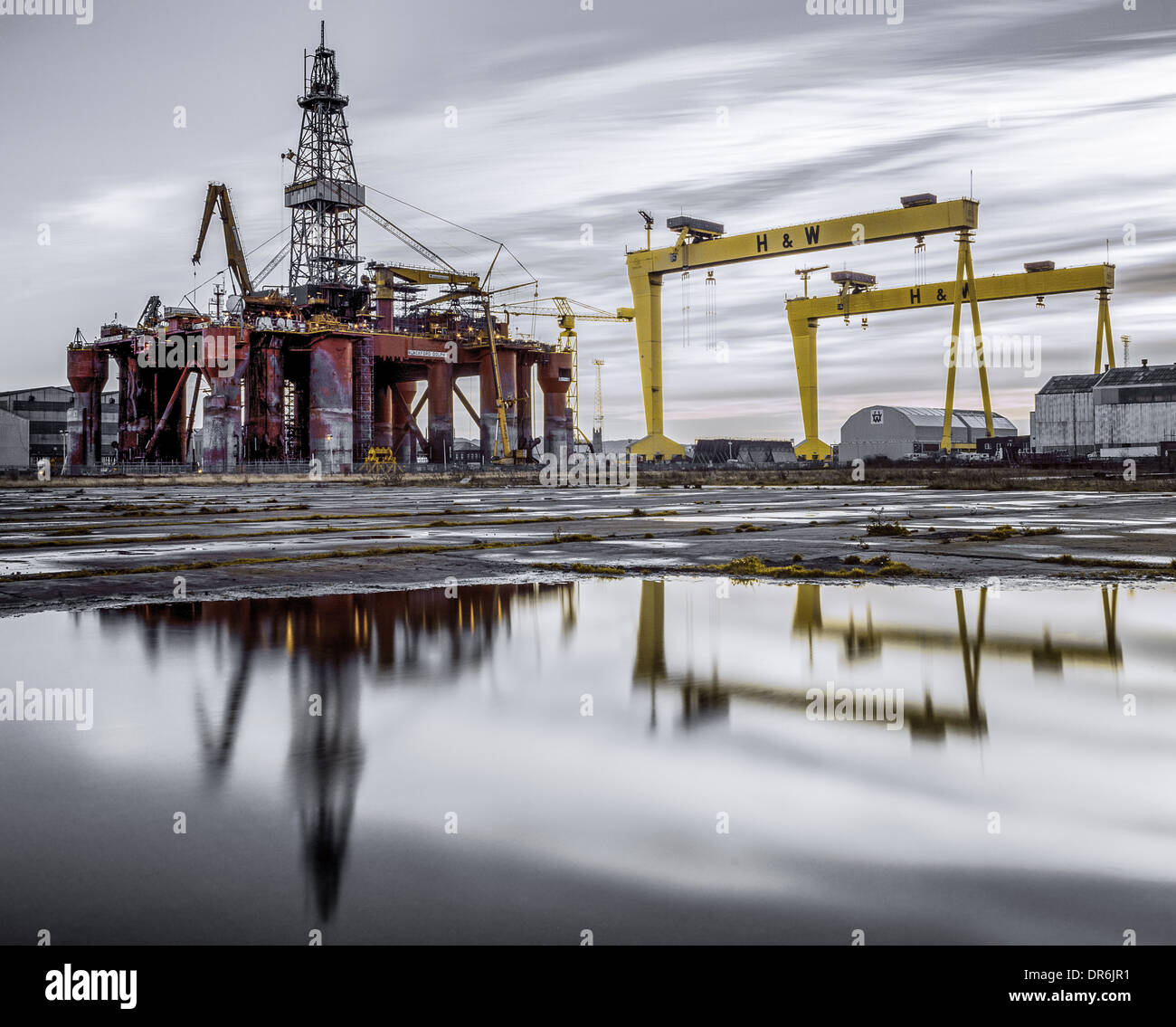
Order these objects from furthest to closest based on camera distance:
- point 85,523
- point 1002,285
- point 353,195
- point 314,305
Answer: point 353,195, point 314,305, point 1002,285, point 85,523

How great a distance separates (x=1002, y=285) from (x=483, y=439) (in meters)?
44.1

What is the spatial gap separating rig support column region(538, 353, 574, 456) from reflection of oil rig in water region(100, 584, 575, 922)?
81.8 m

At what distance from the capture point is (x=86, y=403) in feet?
234

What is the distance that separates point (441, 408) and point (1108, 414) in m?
49.9

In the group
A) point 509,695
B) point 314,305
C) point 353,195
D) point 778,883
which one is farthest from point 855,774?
point 353,195

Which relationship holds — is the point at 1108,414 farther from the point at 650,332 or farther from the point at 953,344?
the point at 650,332

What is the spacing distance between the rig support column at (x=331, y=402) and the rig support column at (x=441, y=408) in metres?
14.3

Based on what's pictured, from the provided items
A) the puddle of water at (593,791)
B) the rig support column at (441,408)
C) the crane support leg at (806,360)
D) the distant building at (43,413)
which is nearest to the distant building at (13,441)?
the distant building at (43,413)

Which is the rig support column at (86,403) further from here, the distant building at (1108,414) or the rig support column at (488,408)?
the distant building at (1108,414)

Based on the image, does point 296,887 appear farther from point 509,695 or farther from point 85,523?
point 85,523

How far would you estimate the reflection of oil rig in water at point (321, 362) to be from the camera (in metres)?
65.9

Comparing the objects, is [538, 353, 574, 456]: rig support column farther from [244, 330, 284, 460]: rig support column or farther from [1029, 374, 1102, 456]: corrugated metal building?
[1029, 374, 1102, 456]: corrugated metal building

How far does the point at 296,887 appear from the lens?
2400 millimetres

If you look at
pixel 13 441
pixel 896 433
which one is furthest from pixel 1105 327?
pixel 13 441
